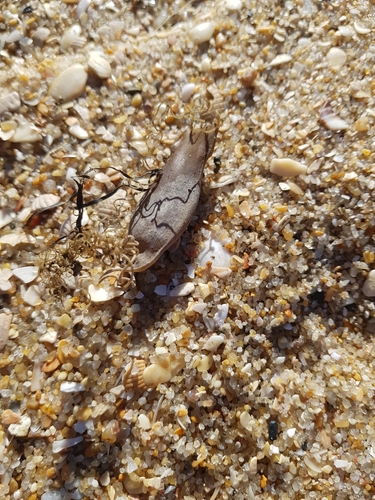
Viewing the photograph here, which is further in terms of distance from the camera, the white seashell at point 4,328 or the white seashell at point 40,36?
the white seashell at point 40,36

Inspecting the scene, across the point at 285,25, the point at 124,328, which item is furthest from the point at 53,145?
the point at 285,25

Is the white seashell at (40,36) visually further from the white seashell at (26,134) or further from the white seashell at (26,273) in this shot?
the white seashell at (26,273)

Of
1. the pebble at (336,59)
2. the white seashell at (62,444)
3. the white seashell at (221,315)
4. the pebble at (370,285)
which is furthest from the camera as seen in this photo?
the pebble at (336,59)

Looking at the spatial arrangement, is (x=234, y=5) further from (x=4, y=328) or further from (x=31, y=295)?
(x=4, y=328)

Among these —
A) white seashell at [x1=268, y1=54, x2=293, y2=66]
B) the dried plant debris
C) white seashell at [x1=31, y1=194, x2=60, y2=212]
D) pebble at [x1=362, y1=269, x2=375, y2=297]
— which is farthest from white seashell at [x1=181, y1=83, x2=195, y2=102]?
pebble at [x1=362, y1=269, x2=375, y2=297]

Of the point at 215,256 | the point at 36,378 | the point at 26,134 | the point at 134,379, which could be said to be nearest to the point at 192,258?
the point at 215,256

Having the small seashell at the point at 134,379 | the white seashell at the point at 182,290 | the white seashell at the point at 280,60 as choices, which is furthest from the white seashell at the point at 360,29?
the small seashell at the point at 134,379

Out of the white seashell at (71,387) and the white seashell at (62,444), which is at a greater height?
the white seashell at (71,387)
